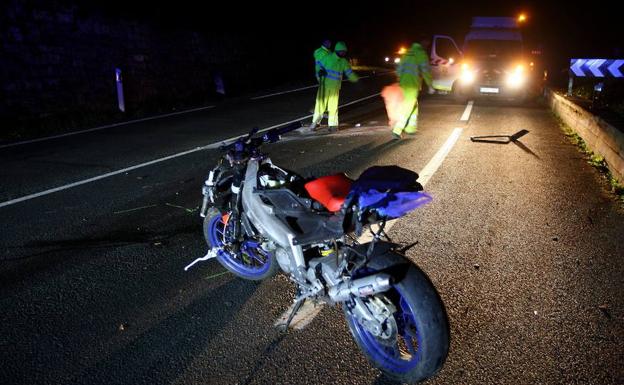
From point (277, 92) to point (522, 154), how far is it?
41.3ft

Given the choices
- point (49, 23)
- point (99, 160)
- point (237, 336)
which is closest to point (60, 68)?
point (49, 23)

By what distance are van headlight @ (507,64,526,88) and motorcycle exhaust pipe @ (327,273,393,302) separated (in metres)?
13.7

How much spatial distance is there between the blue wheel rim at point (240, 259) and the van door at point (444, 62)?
43.8ft

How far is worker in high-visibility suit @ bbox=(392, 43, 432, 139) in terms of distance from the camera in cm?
937

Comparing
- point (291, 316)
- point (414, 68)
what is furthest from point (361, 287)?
point (414, 68)

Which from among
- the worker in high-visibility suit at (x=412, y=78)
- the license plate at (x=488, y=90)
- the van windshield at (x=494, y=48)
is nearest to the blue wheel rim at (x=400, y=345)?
the worker in high-visibility suit at (x=412, y=78)

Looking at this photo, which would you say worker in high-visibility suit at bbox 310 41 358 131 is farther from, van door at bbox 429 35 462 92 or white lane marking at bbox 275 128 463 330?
van door at bbox 429 35 462 92

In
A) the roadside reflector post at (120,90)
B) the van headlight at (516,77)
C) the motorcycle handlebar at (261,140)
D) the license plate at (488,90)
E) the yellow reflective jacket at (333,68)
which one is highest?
the motorcycle handlebar at (261,140)

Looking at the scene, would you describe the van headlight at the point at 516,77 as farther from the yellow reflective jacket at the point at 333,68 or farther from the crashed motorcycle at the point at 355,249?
the crashed motorcycle at the point at 355,249

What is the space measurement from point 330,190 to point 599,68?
35.3 ft

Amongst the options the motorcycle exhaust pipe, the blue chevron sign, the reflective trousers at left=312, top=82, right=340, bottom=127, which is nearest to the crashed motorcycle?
the motorcycle exhaust pipe

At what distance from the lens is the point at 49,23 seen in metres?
12.8

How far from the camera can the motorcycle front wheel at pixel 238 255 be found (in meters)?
3.60

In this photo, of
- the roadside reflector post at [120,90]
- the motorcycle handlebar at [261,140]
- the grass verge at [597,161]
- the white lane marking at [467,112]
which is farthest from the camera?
the roadside reflector post at [120,90]
